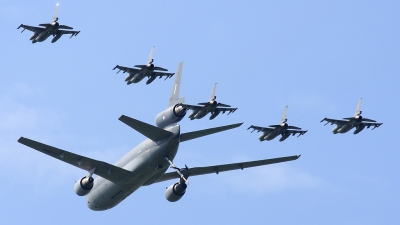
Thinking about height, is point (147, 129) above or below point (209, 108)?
below

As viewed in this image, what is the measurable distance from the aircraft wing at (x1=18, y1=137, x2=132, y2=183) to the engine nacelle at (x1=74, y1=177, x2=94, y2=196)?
0.75m

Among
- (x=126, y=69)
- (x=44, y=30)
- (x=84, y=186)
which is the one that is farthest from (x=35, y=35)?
(x=84, y=186)

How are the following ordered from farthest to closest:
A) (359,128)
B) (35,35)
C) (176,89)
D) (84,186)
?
(359,128) → (35,35) → (176,89) → (84,186)

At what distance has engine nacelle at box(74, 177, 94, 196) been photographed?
194 ft

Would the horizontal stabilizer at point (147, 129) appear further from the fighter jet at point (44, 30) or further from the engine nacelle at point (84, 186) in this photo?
the fighter jet at point (44, 30)

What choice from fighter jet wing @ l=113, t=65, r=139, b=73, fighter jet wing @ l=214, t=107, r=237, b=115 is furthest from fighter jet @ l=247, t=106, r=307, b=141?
fighter jet wing @ l=113, t=65, r=139, b=73

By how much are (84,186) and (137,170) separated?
4.20 m

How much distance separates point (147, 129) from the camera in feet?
182

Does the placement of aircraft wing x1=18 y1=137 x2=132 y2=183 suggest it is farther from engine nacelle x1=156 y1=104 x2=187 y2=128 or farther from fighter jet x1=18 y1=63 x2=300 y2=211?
engine nacelle x1=156 y1=104 x2=187 y2=128

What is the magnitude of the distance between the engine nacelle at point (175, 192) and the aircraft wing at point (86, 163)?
499cm

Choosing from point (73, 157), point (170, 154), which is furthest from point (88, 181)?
point (170, 154)

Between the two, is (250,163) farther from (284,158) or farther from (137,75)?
(137,75)

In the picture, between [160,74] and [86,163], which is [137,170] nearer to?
[86,163]

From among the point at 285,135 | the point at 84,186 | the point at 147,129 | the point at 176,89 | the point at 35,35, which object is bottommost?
the point at 84,186
